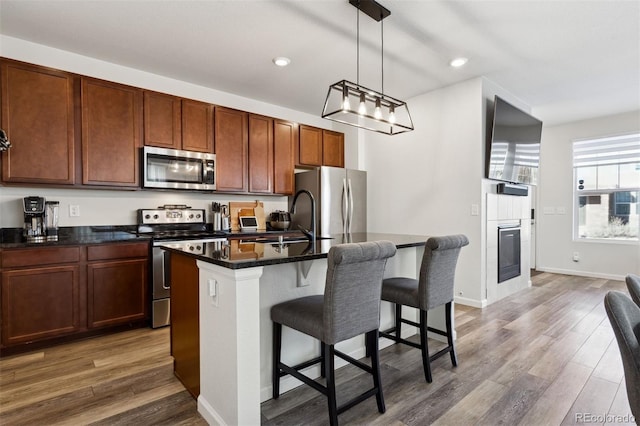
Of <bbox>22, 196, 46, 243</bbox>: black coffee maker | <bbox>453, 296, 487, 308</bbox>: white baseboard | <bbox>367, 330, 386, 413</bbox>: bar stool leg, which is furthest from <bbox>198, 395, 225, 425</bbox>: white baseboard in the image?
<bbox>453, 296, 487, 308</bbox>: white baseboard

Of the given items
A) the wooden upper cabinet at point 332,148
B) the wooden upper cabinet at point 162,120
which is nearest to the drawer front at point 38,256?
the wooden upper cabinet at point 162,120

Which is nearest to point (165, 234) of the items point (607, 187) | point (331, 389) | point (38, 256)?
point (38, 256)

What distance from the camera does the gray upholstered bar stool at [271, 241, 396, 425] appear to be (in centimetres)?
163

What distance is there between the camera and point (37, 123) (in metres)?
2.92

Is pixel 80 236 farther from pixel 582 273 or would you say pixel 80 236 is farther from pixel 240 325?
pixel 582 273

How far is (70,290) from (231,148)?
2190mm

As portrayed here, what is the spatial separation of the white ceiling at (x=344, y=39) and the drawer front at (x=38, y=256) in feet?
5.93

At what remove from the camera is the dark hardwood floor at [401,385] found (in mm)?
1850

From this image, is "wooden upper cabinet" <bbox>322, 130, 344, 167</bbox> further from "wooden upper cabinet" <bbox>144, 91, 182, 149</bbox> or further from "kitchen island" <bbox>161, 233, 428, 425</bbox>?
"kitchen island" <bbox>161, 233, 428, 425</bbox>

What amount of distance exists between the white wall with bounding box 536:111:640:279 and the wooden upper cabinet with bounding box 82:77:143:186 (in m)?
6.33

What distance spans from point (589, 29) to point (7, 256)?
4.99 metres

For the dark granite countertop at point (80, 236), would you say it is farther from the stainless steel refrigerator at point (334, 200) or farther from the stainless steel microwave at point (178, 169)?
the stainless steel refrigerator at point (334, 200)

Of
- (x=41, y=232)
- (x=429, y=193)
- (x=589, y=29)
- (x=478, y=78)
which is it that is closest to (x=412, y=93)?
(x=478, y=78)

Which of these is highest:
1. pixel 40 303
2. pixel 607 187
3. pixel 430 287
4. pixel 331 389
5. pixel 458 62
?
pixel 458 62
